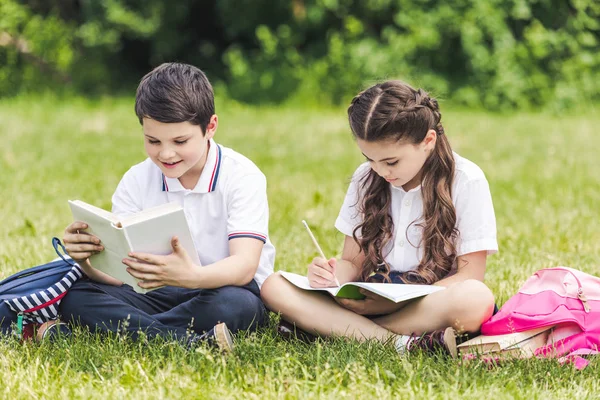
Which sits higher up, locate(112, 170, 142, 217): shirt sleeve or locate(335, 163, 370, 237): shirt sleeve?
locate(112, 170, 142, 217): shirt sleeve

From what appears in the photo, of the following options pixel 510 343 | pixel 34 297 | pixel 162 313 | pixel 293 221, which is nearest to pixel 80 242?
pixel 34 297

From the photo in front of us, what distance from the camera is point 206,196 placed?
3160 mm

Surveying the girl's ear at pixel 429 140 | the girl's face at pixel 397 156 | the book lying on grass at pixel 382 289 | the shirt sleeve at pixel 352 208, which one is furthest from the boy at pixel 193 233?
the girl's ear at pixel 429 140

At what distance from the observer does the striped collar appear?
124 inches

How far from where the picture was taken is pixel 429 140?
9.94 ft

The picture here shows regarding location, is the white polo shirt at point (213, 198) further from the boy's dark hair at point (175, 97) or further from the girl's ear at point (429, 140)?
the girl's ear at point (429, 140)

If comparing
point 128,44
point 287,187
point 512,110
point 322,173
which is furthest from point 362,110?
point 128,44

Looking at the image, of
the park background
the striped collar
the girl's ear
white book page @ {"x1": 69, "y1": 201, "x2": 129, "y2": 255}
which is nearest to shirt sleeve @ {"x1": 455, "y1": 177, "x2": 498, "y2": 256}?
the girl's ear

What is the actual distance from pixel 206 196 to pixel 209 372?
0.78 m

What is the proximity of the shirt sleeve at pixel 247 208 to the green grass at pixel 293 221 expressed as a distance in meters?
0.36

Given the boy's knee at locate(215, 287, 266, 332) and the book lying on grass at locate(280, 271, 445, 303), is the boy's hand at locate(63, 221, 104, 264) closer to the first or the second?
the boy's knee at locate(215, 287, 266, 332)

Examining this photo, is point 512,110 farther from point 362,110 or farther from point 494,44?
point 362,110

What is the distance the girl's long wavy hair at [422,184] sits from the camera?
295cm

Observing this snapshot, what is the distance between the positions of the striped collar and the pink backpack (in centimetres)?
108
